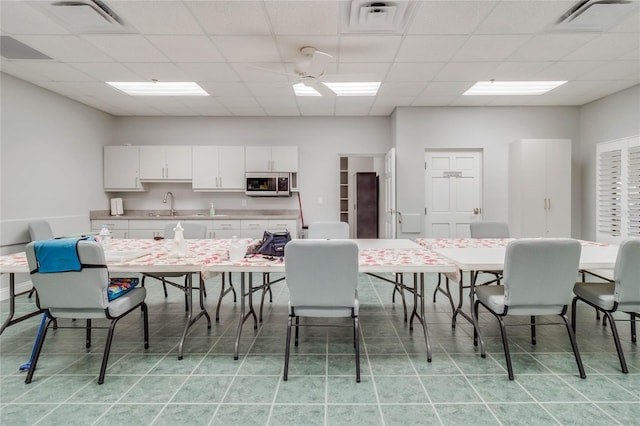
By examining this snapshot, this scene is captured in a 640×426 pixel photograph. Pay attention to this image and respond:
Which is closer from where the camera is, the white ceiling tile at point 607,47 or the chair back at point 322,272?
the chair back at point 322,272

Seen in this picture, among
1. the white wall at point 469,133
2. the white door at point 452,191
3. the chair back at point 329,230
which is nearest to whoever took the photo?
the chair back at point 329,230

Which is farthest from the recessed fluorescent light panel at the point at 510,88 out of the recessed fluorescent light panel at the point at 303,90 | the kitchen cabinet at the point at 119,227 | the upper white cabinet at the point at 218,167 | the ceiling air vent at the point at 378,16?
the kitchen cabinet at the point at 119,227

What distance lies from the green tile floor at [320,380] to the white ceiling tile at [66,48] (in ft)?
8.97

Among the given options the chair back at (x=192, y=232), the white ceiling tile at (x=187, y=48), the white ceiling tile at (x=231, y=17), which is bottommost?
the chair back at (x=192, y=232)

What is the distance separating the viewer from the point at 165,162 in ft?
18.4

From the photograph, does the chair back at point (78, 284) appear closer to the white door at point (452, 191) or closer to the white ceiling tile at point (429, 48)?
the white ceiling tile at point (429, 48)

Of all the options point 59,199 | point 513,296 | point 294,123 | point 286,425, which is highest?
point 294,123

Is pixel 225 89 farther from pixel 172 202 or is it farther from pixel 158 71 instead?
pixel 172 202

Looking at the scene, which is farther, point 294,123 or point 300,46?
point 294,123

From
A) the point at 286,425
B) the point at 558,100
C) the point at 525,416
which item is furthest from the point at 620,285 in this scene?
the point at 558,100

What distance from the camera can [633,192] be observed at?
419 cm

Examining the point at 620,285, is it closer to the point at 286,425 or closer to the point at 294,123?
the point at 286,425

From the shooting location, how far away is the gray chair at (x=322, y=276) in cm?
193

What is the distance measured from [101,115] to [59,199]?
1.78 metres
